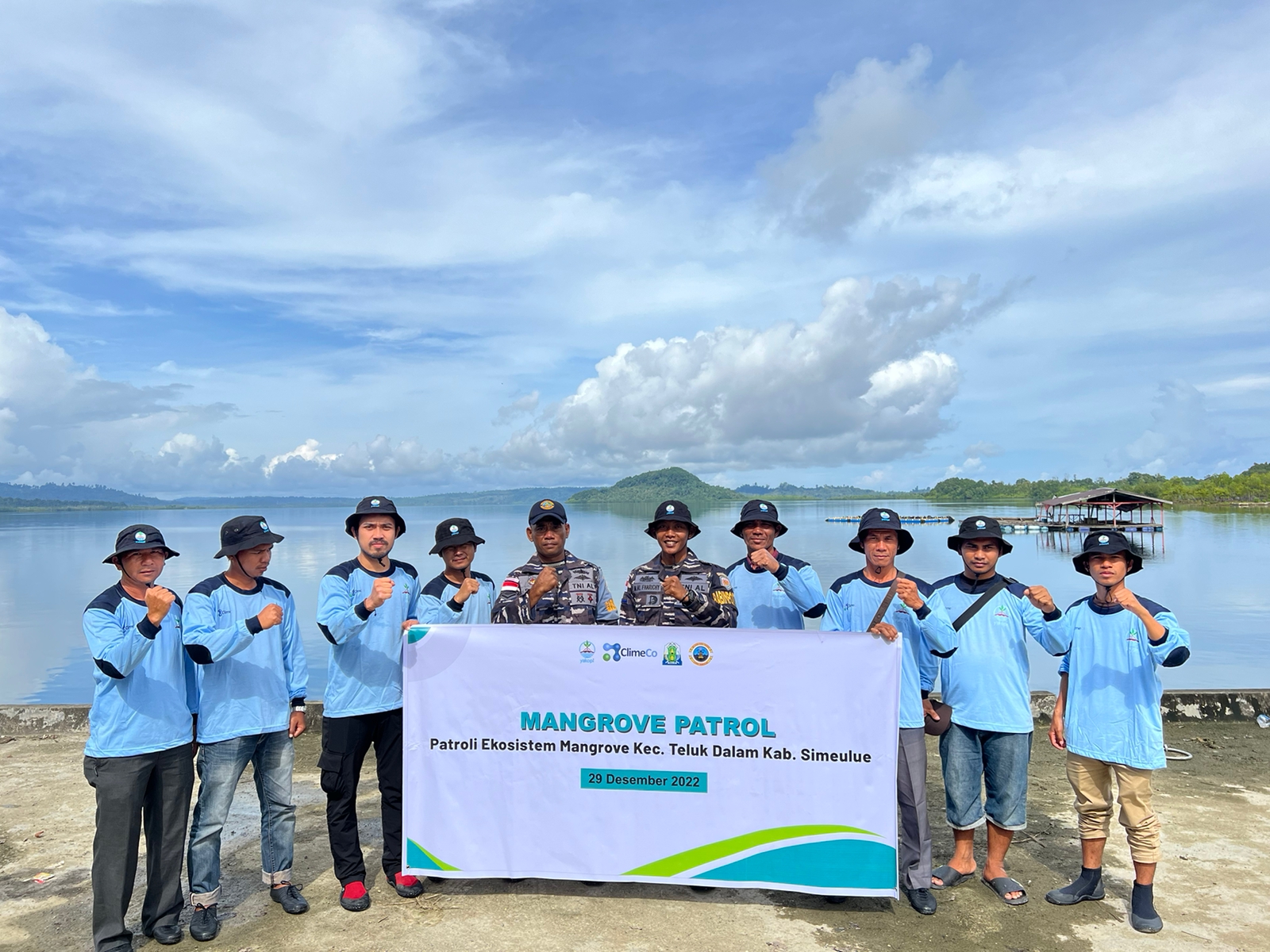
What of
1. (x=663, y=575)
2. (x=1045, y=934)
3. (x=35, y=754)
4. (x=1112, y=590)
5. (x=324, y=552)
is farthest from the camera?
(x=324, y=552)

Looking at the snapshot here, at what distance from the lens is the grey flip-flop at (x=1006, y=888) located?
14.9 ft

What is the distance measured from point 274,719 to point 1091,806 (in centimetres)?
478

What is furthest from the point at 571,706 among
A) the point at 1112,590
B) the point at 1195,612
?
the point at 1195,612

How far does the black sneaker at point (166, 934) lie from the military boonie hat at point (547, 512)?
2.98 meters

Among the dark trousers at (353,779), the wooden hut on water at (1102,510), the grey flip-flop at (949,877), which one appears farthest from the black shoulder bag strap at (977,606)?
the wooden hut on water at (1102,510)

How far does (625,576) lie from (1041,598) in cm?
2713

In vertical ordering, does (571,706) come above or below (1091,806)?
above

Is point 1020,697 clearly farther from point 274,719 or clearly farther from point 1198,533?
point 1198,533

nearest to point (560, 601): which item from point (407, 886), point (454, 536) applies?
point (454, 536)

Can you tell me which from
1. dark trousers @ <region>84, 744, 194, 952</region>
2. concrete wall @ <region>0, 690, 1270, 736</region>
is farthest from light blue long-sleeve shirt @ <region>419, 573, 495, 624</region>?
concrete wall @ <region>0, 690, 1270, 736</region>

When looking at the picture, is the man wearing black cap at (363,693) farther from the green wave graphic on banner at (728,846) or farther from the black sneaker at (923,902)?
the black sneaker at (923,902)

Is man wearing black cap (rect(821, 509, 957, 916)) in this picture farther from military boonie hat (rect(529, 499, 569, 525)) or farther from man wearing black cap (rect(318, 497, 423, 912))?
man wearing black cap (rect(318, 497, 423, 912))

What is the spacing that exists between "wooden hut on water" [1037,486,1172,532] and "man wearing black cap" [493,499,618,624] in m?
41.2

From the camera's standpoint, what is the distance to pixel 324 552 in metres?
48.1
